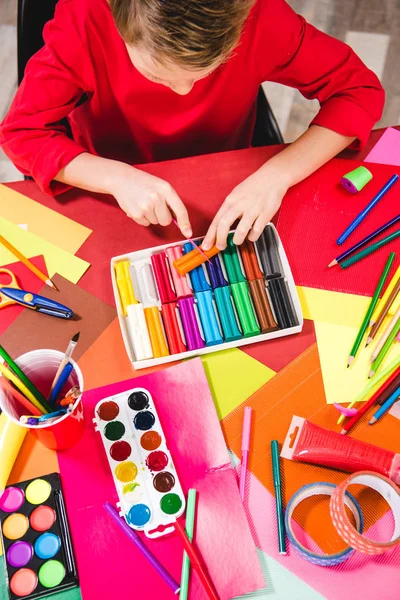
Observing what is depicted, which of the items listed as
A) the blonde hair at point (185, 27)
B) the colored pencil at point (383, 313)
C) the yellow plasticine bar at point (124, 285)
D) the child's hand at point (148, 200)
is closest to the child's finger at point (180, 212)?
the child's hand at point (148, 200)

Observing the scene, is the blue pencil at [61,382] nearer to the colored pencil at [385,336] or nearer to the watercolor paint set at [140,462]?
the watercolor paint set at [140,462]

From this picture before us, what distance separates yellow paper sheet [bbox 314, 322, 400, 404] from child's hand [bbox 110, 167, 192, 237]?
0.26m

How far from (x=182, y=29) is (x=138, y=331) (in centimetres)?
40

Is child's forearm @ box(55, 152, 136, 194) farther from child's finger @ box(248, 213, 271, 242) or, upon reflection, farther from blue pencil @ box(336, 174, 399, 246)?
blue pencil @ box(336, 174, 399, 246)

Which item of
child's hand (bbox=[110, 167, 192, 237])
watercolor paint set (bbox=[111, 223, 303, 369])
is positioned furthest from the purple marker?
child's hand (bbox=[110, 167, 192, 237])

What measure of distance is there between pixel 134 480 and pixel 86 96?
66 cm

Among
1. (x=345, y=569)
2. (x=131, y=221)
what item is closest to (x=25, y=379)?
(x=131, y=221)

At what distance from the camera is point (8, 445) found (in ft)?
2.37

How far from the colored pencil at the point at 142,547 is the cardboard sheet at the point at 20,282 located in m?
0.31

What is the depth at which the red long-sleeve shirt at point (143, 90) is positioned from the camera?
851mm

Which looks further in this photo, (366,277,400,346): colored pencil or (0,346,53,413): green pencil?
(366,277,400,346): colored pencil

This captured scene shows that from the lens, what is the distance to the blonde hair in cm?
60

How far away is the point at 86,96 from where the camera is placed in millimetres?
972

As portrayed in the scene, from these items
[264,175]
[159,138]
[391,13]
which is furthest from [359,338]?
[391,13]
